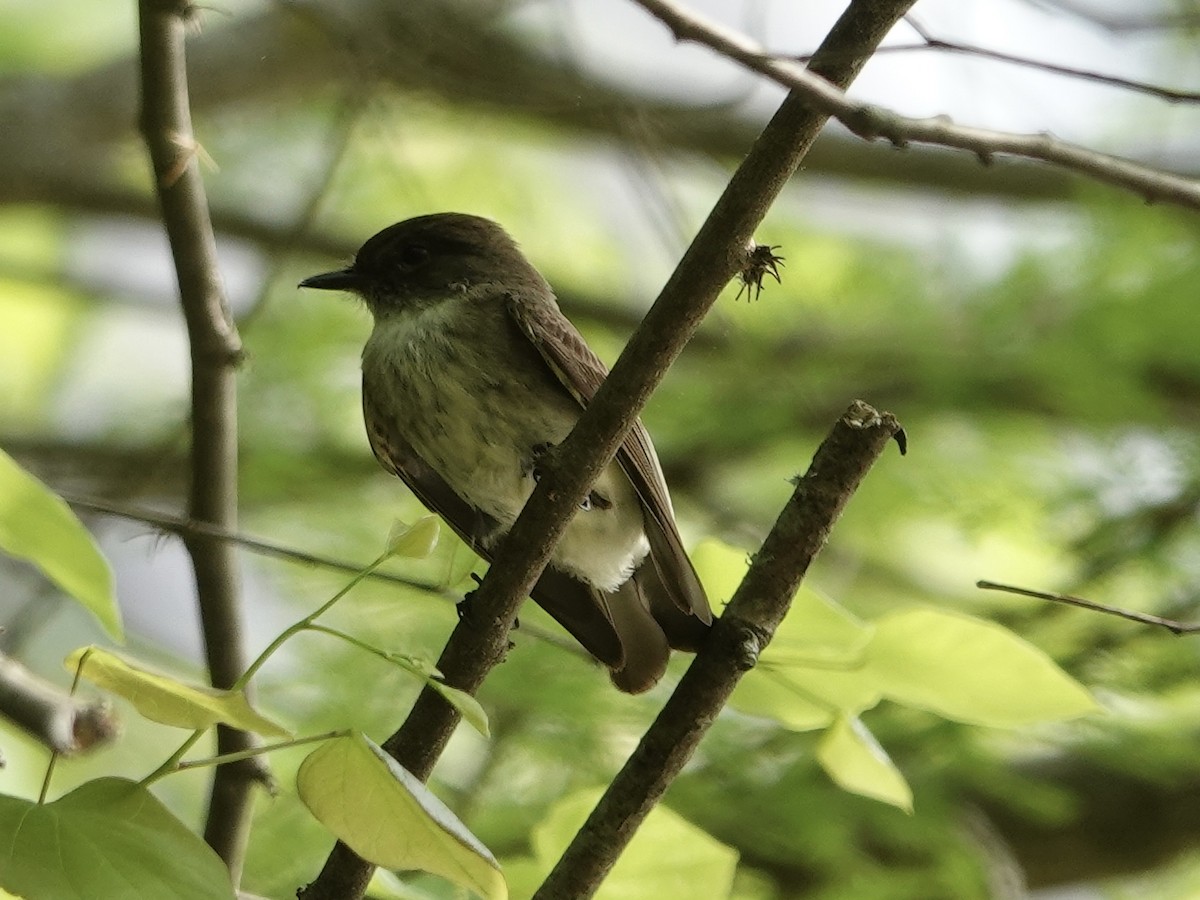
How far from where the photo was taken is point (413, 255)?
2838 mm

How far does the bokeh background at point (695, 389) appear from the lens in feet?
8.89

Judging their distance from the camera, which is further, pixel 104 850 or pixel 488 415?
pixel 488 415

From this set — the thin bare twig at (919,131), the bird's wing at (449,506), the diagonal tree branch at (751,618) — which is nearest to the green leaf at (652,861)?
the diagonal tree branch at (751,618)

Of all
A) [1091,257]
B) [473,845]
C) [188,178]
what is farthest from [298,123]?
[473,845]

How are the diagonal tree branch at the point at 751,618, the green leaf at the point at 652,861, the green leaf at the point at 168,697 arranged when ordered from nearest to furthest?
the green leaf at the point at 168,697 → the diagonal tree branch at the point at 751,618 → the green leaf at the point at 652,861

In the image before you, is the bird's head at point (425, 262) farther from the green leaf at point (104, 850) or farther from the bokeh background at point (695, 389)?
the green leaf at point (104, 850)

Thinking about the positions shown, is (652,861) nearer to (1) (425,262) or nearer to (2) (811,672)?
(2) (811,672)

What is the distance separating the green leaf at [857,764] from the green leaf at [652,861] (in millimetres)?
144

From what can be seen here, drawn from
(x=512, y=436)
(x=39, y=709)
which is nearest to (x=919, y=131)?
→ (x=39, y=709)

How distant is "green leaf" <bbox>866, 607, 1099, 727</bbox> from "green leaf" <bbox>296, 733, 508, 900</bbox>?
1.83 ft

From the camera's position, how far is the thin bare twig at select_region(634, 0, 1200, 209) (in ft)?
3.27

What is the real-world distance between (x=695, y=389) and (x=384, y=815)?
2.39m

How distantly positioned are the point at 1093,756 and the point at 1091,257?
1103 mm

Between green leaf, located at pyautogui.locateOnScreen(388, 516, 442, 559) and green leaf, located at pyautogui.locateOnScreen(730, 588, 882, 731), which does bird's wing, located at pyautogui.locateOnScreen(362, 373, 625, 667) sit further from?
green leaf, located at pyautogui.locateOnScreen(388, 516, 442, 559)
